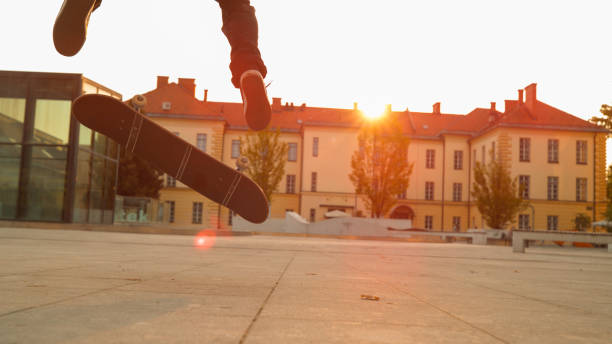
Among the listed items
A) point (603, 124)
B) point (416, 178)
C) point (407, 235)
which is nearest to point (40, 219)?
point (407, 235)

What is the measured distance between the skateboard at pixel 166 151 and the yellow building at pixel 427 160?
39178 millimetres

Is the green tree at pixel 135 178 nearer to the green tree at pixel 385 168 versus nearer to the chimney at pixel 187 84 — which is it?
the chimney at pixel 187 84

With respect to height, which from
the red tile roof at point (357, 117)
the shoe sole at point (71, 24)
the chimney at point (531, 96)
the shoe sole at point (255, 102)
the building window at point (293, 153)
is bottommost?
the shoe sole at point (255, 102)

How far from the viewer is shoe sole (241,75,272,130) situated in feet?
9.89

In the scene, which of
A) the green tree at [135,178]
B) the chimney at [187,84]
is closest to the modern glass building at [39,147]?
the green tree at [135,178]

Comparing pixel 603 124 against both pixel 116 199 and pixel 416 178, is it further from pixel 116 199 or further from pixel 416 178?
pixel 116 199

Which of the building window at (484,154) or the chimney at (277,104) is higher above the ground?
the chimney at (277,104)

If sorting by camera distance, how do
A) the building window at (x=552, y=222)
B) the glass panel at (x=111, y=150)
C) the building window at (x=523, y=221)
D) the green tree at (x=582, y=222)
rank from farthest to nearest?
1. the building window at (x=523, y=221)
2. the building window at (x=552, y=222)
3. the green tree at (x=582, y=222)
4. the glass panel at (x=111, y=150)

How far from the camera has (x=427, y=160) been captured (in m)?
45.5

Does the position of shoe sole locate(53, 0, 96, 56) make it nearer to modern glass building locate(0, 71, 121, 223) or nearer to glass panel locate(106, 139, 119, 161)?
modern glass building locate(0, 71, 121, 223)

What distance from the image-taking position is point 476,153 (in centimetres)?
4425

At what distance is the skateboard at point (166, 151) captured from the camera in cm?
344

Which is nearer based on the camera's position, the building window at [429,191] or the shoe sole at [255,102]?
the shoe sole at [255,102]

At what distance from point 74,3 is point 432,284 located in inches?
106
